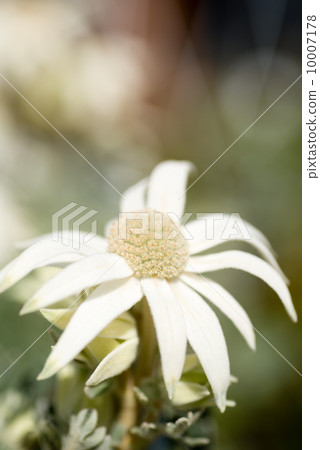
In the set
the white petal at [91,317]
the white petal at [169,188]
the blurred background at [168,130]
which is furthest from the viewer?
the blurred background at [168,130]

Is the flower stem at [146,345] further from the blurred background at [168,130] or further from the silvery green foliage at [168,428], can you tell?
the blurred background at [168,130]

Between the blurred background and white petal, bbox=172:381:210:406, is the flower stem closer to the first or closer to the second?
white petal, bbox=172:381:210:406

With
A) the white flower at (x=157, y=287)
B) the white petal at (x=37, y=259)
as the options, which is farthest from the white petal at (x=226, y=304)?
the white petal at (x=37, y=259)

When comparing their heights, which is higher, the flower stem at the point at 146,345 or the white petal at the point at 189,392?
the flower stem at the point at 146,345

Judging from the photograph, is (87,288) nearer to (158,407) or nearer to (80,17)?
(158,407)

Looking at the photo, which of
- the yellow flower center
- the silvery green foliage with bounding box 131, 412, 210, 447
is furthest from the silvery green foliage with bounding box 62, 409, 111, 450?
the yellow flower center

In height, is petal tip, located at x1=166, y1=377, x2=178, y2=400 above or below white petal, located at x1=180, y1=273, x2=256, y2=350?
below

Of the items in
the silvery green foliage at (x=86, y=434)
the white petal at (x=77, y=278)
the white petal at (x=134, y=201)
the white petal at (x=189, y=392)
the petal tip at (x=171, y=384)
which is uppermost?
the white petal at (x=134, y=201)
